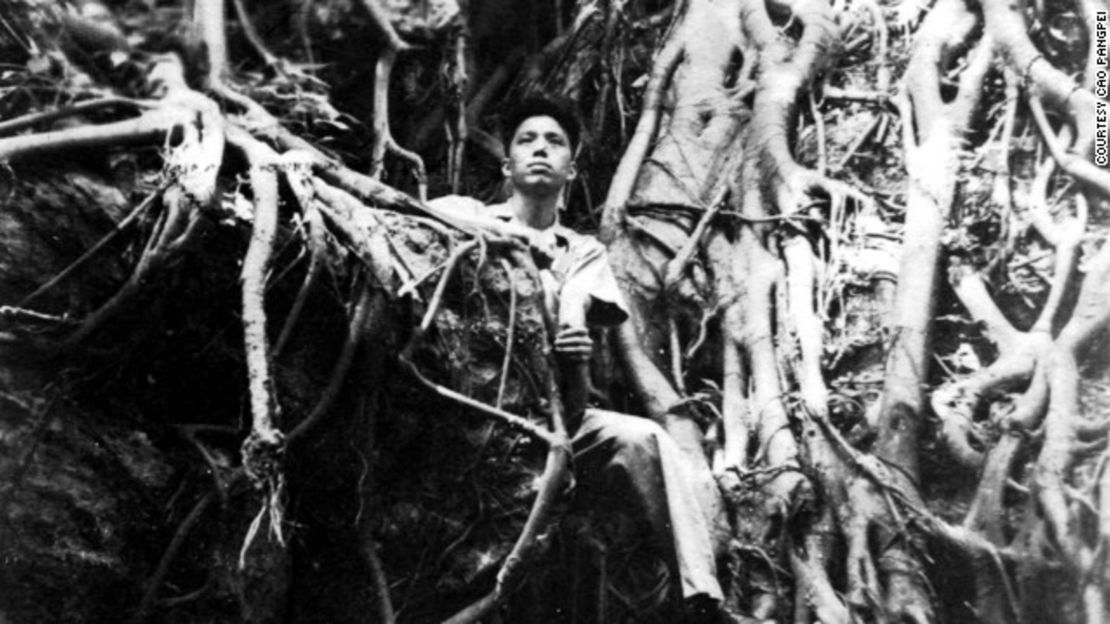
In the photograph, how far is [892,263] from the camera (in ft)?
11.1

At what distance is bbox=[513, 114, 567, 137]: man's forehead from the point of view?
3.53m

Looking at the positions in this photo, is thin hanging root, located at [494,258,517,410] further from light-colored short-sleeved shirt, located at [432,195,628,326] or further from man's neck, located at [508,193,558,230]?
man's neck, located at [508,193,558,230]

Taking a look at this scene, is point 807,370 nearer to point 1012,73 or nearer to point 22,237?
point 1012,73

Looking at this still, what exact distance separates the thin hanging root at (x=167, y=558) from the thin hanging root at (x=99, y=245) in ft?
1.83

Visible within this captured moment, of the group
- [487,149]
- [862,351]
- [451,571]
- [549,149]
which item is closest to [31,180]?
[451,571]

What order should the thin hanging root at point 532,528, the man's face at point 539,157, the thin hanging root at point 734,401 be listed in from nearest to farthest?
the thin hanging root at point 532,528, the thin hanging root at point 734,401, the man's face at point 539,157

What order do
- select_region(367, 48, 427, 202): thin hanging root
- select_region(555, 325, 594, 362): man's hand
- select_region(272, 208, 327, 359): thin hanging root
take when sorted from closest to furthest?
select_region(272, 208, 327, 359): thin hanging root, select_region(555, 325, 594, 362): man's hand, select_region(367, 48, 427, 202): thin hanging root

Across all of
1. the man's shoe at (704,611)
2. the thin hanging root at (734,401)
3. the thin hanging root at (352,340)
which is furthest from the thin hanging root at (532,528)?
the thin hanging root at (734,401)

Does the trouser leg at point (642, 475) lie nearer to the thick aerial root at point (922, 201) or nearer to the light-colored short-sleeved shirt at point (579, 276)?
the light-colored short-sleeved shirt at point (579, 276)

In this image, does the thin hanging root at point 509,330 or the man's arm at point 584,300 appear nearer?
the thin hanging root at point 509,330

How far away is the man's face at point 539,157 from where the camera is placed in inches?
137

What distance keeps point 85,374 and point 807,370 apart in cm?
200

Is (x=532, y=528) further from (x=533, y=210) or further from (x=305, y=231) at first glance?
(x=533, y=210)

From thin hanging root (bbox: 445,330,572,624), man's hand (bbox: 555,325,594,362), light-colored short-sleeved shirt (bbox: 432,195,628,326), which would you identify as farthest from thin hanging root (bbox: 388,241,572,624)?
light-colored short-sleeved shirt (bbox: 432,195,628,326)
